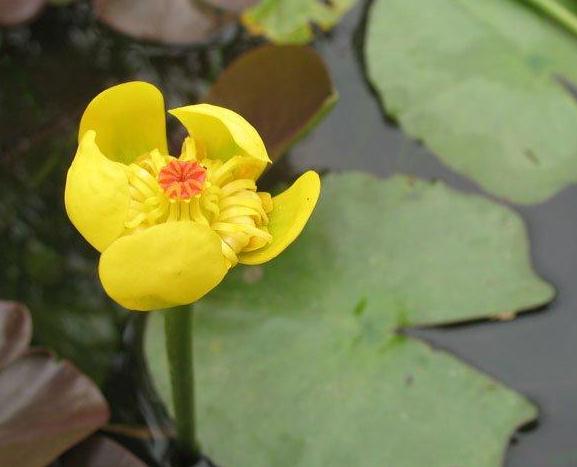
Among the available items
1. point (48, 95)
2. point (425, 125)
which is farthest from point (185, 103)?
point (425, 125)

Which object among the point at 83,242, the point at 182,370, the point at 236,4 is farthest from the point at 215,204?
the point at 236,4

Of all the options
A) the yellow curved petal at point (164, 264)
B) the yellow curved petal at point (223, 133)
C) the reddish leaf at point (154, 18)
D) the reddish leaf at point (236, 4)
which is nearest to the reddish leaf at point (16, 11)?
the reddish leaf at point (154, 18)

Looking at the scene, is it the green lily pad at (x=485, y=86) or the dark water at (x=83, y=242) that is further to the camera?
the green lily pad at (x=485, y=86)

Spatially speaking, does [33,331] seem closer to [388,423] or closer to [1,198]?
[1,198]

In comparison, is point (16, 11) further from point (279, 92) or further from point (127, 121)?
point (127, 121)

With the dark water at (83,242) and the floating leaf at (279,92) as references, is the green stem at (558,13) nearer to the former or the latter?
the dark water at (83,242)

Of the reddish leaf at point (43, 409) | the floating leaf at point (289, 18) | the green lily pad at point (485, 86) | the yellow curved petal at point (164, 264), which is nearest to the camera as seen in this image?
the yellow curved petal at point (164, 264)
